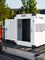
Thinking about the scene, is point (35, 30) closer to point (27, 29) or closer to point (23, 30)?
point (27, 29)

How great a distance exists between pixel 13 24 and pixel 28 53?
2217 mm

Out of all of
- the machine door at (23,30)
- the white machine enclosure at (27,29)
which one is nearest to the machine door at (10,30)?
the white machine enclosure at (27,29)

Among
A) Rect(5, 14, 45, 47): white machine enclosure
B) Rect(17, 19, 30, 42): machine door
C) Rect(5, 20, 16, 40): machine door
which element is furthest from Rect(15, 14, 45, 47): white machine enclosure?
Rect(5, 20, 16, 40): machine door

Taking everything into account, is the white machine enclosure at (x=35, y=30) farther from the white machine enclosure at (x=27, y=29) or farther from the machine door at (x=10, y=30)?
the machine door at (x=10, y=30)

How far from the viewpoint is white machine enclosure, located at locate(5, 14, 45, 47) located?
492cm

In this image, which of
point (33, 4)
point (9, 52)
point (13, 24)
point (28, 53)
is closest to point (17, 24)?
point (13, 24)

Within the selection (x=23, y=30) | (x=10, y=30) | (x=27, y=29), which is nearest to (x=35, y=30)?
(x=27, y=29)

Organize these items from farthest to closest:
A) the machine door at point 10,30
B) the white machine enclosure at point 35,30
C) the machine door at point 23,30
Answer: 1. the machine door at point 10,30
2. the machine door at point 23,30
3. the white machine enclosure at point 35,30

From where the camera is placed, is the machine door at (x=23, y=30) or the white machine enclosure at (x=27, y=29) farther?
the machine door at (x=23, y=30)

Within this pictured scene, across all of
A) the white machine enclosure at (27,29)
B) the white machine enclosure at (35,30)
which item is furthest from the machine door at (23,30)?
the white machine enclosure at (35,30)

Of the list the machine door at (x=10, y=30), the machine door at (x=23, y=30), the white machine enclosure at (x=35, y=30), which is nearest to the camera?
the white machine enclosure at (x=35, y=30)

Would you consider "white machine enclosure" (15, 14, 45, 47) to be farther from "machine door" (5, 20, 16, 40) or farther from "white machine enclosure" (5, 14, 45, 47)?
"machine door" (5, 20, 16, 40)

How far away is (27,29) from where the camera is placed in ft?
18.7

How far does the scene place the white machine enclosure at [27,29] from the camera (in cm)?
492
